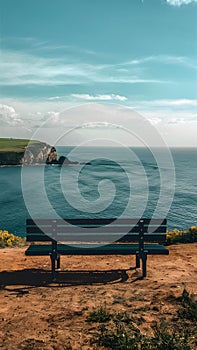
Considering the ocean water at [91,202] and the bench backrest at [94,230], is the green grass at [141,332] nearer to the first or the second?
the bench backrest at [94,230]

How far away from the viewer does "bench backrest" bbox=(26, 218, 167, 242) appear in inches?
295

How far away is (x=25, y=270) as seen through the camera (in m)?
8.35

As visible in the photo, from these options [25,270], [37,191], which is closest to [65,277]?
[25,270]

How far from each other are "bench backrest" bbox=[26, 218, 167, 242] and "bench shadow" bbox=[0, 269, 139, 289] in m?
0.99

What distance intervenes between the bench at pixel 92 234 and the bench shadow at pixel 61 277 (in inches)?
13.5

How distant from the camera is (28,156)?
124188 millimetres

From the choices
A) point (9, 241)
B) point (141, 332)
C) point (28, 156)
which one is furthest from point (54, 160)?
point (141, 332)

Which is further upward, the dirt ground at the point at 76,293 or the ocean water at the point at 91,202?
the dirt ground at the point at 76,293

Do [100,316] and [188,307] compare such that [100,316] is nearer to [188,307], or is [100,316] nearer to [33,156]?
[188,307]

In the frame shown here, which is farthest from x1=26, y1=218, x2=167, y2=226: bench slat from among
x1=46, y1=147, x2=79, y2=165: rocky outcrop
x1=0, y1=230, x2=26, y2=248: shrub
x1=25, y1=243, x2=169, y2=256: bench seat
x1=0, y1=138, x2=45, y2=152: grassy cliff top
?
x1=0, y1=138, x2=45, y2=152: grassy cliff top

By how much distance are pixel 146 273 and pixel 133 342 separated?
3.70 meters

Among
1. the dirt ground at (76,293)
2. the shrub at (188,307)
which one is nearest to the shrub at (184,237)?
the dirt ground at (76,293)

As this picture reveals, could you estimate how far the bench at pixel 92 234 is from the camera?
24.7 ft

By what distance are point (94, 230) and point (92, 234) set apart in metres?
0.13
